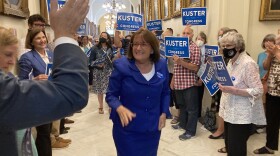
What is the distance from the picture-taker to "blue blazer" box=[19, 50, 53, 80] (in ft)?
9.55

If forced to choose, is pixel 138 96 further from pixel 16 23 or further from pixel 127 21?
pixel 127 21

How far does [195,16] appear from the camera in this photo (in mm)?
4703

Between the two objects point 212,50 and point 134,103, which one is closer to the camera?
point 134,103

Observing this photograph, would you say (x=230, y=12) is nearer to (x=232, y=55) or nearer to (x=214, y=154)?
(x=232, y=55)

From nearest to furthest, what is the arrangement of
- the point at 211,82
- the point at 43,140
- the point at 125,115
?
the point at 125,115 → the point at 43,140 → the point at 211,82

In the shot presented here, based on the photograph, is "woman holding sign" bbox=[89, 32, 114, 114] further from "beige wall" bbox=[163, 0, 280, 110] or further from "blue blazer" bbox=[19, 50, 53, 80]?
"blue blazer" bbox=[19, 50, 53, 80]

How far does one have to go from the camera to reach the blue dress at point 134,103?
7.74 feet

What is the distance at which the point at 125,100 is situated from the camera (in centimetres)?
242

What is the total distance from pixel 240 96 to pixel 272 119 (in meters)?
1.15

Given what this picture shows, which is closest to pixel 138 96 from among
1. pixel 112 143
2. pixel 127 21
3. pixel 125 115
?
pixel 125 115

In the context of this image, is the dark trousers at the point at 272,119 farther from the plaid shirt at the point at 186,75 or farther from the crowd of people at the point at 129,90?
the plaid shirt at the point at 186,75

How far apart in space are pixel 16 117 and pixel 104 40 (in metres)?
5.17

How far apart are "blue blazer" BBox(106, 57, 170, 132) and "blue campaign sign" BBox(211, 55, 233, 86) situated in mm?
663

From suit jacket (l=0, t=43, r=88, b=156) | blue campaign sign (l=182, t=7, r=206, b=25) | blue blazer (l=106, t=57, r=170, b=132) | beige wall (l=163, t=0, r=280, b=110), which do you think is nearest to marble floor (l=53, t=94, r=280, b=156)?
blue blazer (l=106, t=57, r=170, b=132)
